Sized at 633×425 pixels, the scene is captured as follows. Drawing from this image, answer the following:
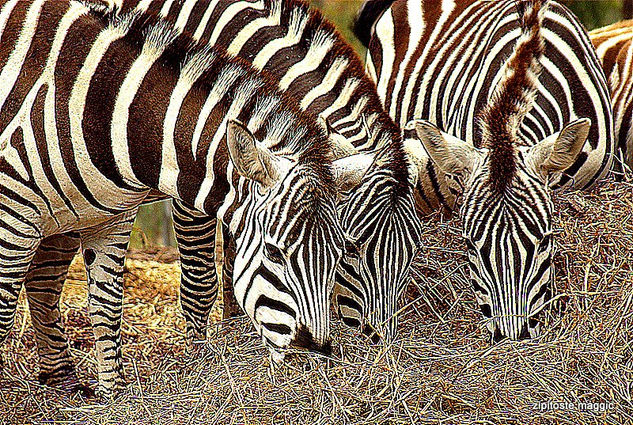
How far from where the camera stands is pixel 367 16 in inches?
275

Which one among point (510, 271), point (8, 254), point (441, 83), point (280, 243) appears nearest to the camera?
point (280, 243)

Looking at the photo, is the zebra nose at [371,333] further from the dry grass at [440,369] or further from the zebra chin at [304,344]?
the zebra chin at [304,344]

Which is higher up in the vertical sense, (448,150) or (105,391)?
(448,150)

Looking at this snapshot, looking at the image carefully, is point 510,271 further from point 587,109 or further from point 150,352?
point 150,352

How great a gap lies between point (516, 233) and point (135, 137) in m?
1.72

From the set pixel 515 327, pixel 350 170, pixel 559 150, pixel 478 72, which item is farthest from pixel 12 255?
pixel 478 72

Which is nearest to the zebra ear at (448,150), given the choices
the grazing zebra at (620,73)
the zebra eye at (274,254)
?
the zebra eye at (274,254)

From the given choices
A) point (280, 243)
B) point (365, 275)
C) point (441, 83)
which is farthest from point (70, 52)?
point (441, 83)

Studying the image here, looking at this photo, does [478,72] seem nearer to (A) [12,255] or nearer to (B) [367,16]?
(B) [367,16]

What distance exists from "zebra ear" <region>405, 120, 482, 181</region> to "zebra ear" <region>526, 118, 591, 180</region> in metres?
0.26

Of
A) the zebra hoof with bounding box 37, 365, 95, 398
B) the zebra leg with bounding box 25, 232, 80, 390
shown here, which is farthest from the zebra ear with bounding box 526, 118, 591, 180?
the zebra hoof with bounding box 37, 365, 95, 398

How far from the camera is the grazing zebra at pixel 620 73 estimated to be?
5746mm

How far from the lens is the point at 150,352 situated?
5.57 meters

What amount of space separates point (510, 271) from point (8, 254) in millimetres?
2239
